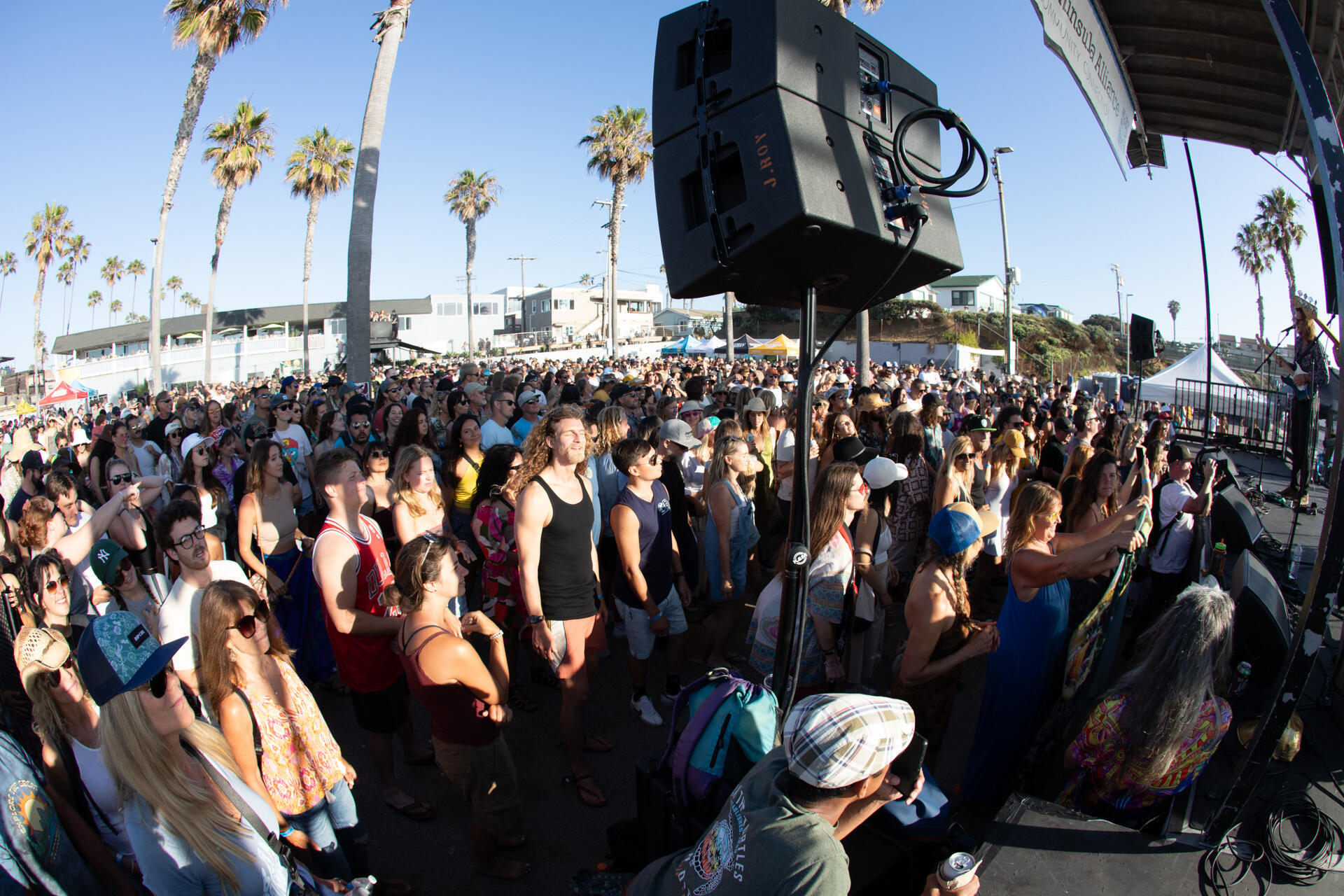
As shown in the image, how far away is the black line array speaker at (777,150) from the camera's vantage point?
62.7 inches

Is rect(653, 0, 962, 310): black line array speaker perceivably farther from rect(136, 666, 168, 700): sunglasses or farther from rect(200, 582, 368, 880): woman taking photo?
rect(200, 582, 368, 880): woman taking photo

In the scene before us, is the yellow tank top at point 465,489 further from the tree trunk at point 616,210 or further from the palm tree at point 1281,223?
the palm tree at point 1281,223

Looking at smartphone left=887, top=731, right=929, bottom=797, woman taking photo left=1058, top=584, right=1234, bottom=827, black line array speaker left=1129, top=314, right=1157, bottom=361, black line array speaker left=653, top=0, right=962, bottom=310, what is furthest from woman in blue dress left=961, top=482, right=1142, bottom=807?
black line array speaker left=1129, top=314, right=1157, bottom=361

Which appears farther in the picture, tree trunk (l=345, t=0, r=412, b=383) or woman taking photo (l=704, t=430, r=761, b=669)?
tree trunk (l=345, t=0, r=412, b=383)

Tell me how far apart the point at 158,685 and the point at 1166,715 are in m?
3.18

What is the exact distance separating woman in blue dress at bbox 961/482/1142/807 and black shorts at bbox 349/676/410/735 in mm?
2813

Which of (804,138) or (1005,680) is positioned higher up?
(804,138)

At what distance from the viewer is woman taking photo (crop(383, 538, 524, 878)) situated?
8.45 feet

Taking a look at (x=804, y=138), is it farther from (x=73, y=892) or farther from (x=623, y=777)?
(x=623, y=777)

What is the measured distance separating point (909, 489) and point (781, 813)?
14.3 feet

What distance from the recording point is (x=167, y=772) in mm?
1761

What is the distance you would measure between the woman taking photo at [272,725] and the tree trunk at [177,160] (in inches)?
762

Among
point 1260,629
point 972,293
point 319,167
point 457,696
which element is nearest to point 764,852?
point 457,696

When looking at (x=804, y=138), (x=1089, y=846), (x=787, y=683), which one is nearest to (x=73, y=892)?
(x=787, y=683)
